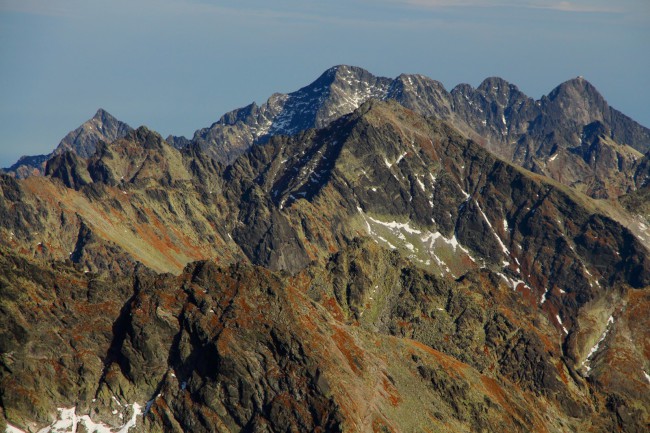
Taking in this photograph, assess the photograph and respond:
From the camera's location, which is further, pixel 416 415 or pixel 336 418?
pixel 416 415

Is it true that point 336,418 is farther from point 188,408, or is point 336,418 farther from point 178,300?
point 178,300

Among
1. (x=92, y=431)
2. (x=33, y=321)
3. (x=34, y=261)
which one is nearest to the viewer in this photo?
(x=92, y=431)

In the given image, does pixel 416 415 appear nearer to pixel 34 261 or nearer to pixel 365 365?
pixel 365 365

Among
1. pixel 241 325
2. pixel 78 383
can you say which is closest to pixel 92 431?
pixel 78 383

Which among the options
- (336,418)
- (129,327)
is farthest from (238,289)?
(336,418)

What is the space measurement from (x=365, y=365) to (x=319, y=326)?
13.2 m

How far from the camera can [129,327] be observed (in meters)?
182

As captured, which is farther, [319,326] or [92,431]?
[319,326]

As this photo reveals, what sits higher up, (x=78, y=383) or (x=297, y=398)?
(x=297, y=398)

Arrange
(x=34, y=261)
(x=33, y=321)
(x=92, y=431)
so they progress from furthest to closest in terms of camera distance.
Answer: (x=34, y=261) → (x=33, y=321) → (x=92, y=431)

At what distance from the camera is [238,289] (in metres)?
194

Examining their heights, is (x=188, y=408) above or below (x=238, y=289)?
below

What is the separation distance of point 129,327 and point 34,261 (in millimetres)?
27498

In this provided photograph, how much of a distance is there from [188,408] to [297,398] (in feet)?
69.8
